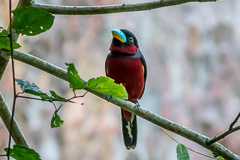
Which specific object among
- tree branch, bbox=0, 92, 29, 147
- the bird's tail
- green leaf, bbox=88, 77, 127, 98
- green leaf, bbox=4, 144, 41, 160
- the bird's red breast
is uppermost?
the bird's red breast

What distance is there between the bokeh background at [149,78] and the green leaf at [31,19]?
11.1 ft

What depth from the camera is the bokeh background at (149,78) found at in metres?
4.54

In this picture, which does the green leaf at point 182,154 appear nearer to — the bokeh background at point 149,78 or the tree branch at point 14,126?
the tree branch at point 14,126

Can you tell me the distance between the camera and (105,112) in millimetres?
4617

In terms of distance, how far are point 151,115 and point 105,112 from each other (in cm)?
314

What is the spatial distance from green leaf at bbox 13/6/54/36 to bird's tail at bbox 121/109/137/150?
1.45 metres

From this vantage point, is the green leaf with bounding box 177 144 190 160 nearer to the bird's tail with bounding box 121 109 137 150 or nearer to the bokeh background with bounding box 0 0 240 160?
the bird's tail with bounding box 121 109 137 150

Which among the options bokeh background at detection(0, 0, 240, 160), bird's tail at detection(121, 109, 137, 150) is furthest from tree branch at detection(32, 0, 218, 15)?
bokeh background at detection(0, 0, 240, 160)

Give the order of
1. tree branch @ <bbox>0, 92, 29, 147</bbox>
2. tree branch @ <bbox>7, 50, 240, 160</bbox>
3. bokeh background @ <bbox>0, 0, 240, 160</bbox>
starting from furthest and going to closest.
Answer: bokeh background @ <bbox>0, 0, 240, 160</bbox>
tree branch @ <bbox>0, 92, 29, 147</bbox>
tree branch @ <bbox>7, 50, 240, 160</bbox>

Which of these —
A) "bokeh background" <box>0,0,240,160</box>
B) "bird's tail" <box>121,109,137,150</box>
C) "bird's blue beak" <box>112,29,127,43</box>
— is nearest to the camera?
"bird's blue beak" <box>112,29,127,43</box>

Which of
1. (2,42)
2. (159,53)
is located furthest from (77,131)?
(2,42)

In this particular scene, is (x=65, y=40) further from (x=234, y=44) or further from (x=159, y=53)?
(x=234, y=44)

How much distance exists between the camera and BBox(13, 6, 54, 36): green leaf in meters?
1.00

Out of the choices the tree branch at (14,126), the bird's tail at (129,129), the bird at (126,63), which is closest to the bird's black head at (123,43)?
the bird at (126,63)
